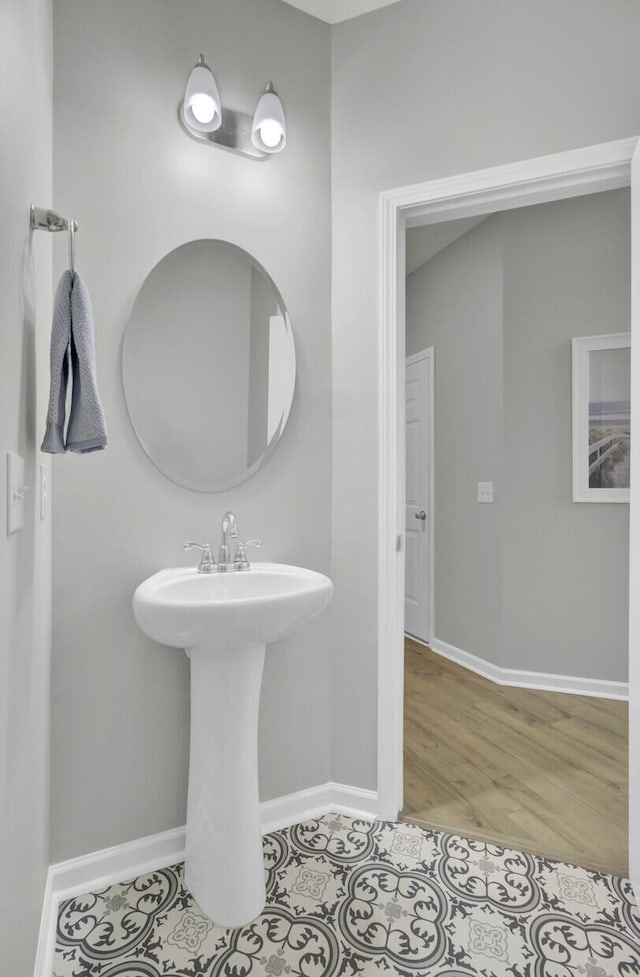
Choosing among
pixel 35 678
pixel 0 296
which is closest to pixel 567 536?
pixel 35 678

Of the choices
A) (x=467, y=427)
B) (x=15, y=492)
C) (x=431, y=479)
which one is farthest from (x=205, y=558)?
(x=431, y=479)

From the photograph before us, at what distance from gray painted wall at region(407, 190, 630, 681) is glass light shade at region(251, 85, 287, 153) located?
6.02ft

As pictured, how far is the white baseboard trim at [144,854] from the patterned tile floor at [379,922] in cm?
3

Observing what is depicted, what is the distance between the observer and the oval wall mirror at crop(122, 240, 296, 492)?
1.78 metres

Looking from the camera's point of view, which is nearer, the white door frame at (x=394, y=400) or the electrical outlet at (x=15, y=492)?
the electrical outlet at (x=15, y=492)

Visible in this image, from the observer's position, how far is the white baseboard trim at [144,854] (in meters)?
1.50

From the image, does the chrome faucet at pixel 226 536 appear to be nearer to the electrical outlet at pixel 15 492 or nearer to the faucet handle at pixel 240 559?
the faucet handle at pixel 240 559

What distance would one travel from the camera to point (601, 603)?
315 cm

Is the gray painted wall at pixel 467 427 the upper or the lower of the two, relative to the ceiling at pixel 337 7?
lower

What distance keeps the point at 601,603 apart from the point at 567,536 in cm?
39

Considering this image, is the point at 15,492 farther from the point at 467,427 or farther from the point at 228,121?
the point at 467,427

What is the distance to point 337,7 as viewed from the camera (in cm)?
202

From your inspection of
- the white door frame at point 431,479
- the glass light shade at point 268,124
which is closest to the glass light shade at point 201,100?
the glass light shade at point 268,124

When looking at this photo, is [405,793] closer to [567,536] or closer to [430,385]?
[567,536]
